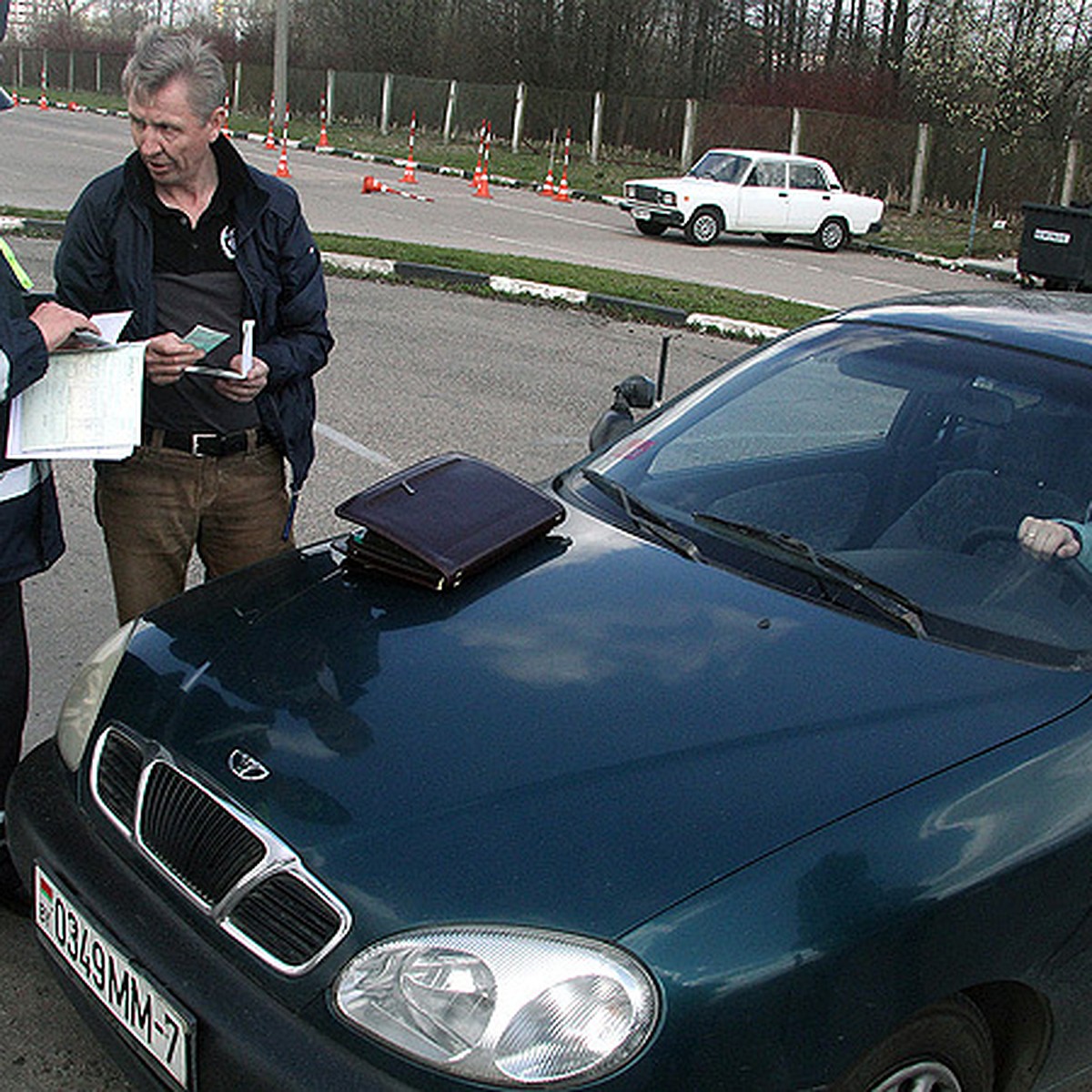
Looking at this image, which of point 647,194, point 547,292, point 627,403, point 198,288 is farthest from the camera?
point 647,194

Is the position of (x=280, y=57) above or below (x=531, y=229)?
above

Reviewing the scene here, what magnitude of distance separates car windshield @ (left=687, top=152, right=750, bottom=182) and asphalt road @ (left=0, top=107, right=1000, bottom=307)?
0.99 metres

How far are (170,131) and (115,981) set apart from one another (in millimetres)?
1855

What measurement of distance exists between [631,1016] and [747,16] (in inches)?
1708

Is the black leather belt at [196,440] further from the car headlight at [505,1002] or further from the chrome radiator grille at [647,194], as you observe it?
the chrome radiator grille at [647,194]

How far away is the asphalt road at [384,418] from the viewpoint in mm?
2562

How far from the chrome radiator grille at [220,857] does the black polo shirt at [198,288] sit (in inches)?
42.6

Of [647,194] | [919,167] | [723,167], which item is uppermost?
[919,167]

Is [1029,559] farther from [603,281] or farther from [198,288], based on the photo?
[603,281]

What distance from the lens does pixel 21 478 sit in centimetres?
269

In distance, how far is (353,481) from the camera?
5926 millimetres

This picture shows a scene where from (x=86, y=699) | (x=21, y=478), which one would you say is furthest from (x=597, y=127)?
(x=86, y=699)

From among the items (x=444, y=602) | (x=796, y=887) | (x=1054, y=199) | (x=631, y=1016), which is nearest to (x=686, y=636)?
(x=444, y=602)

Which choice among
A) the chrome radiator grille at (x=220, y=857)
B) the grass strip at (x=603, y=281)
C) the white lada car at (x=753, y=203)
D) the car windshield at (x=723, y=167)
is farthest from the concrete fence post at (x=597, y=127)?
the chrome radiator grille at (x=220, y=857)
